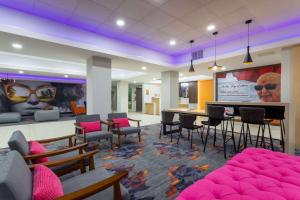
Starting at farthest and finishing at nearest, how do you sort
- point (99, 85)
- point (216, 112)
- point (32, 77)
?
point (32, 77), point (99, 85), point (216, 112)

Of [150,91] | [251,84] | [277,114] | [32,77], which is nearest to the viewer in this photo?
[277,114]

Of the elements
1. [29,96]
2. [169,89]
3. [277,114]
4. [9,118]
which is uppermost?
[169,89]

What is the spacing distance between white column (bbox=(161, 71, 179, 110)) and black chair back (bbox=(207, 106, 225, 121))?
3095mm

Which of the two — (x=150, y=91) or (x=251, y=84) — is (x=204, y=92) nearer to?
(x=251, y=84)

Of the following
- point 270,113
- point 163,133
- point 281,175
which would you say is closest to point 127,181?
point 281,175

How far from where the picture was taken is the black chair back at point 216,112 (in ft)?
11.1

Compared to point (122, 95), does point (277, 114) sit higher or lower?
lower

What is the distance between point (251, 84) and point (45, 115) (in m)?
10.3

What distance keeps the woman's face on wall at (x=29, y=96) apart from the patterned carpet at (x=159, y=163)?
6667 mm

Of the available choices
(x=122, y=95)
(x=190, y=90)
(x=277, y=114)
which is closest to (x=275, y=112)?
(x=277, y=114)

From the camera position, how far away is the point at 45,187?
112cm

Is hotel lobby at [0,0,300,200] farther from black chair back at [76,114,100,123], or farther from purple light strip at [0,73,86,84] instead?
purple light strip at [0,73,86,84]

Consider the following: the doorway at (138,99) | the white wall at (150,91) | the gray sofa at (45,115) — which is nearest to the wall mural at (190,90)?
the white wall at (150,91)

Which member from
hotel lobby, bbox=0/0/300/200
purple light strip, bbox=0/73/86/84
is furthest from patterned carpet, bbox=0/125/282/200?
purple light strip, bbox=0/73/86/84
